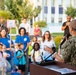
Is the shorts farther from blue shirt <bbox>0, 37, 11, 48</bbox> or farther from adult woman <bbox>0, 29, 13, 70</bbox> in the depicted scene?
blue shirt <bbox>0, 37, 11, 48</bbox>

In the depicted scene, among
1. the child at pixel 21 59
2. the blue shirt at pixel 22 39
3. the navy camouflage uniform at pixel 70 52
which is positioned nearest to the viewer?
the navy camouflage uniform at pixel 70 52

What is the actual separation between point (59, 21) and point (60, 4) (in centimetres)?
221

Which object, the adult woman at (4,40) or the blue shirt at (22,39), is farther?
the blue shirt at (22,39)

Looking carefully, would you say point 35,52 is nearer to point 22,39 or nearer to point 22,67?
point 22,67

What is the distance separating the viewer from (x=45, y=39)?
8.27 metres

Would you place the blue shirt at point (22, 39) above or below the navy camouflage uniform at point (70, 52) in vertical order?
above

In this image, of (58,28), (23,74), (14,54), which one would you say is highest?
(58,28)

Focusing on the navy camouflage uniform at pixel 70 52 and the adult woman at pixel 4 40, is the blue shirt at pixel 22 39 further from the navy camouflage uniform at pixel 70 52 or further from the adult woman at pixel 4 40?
the navy camouflage uniform at pixel 70 52

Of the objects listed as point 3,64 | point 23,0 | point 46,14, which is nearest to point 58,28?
A: point 46,14

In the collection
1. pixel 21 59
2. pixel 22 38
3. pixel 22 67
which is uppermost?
pixel 22 38

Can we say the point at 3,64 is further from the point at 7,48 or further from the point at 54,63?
the point at 54,63

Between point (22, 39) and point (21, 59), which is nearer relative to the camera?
point (21, 59)

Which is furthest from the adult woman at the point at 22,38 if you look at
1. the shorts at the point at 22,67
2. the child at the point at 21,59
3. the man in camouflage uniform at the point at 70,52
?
the man in camouflage uniform at the point at 70,52

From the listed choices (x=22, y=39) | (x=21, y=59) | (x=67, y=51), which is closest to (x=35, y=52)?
(x=21, y=59)
